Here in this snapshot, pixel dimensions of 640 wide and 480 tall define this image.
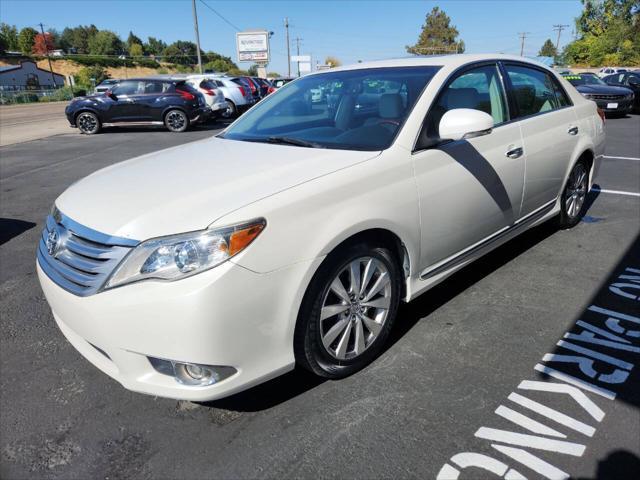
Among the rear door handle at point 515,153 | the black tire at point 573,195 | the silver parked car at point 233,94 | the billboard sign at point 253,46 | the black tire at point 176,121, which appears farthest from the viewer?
the billboard sign at point 253,46

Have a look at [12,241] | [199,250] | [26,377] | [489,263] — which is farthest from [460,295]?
[12,241]

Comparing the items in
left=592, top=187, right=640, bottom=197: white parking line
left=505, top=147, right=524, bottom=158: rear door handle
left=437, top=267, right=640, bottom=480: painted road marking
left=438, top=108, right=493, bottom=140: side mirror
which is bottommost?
left=592, top=187, right=640, bottom=197: white parking line

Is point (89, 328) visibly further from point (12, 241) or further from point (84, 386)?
point (12, 241)

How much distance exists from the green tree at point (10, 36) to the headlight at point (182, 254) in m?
132

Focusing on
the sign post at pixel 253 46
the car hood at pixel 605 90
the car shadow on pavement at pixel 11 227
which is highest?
the sign post at pixel 253 46

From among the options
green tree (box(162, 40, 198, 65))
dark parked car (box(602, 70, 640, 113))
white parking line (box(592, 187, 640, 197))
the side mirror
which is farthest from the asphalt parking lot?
green tree (box(162, 40, 198, 65))

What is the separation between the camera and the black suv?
48.7ft

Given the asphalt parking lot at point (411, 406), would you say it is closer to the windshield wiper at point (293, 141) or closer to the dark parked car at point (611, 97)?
the windshield wiper at point (293, 141)

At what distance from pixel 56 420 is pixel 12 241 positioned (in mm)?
3351

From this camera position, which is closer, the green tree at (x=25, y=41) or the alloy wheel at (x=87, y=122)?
the alloy wheel at (x=87, y=122)

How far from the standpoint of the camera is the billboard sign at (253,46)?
50.3m

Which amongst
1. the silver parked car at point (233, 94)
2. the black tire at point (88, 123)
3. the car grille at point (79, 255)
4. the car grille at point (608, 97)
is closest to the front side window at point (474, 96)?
the car grille at point (79, 255)

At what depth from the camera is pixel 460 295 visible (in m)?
3.49

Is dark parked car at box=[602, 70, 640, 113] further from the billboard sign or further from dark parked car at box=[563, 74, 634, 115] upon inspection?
the billboard sign
